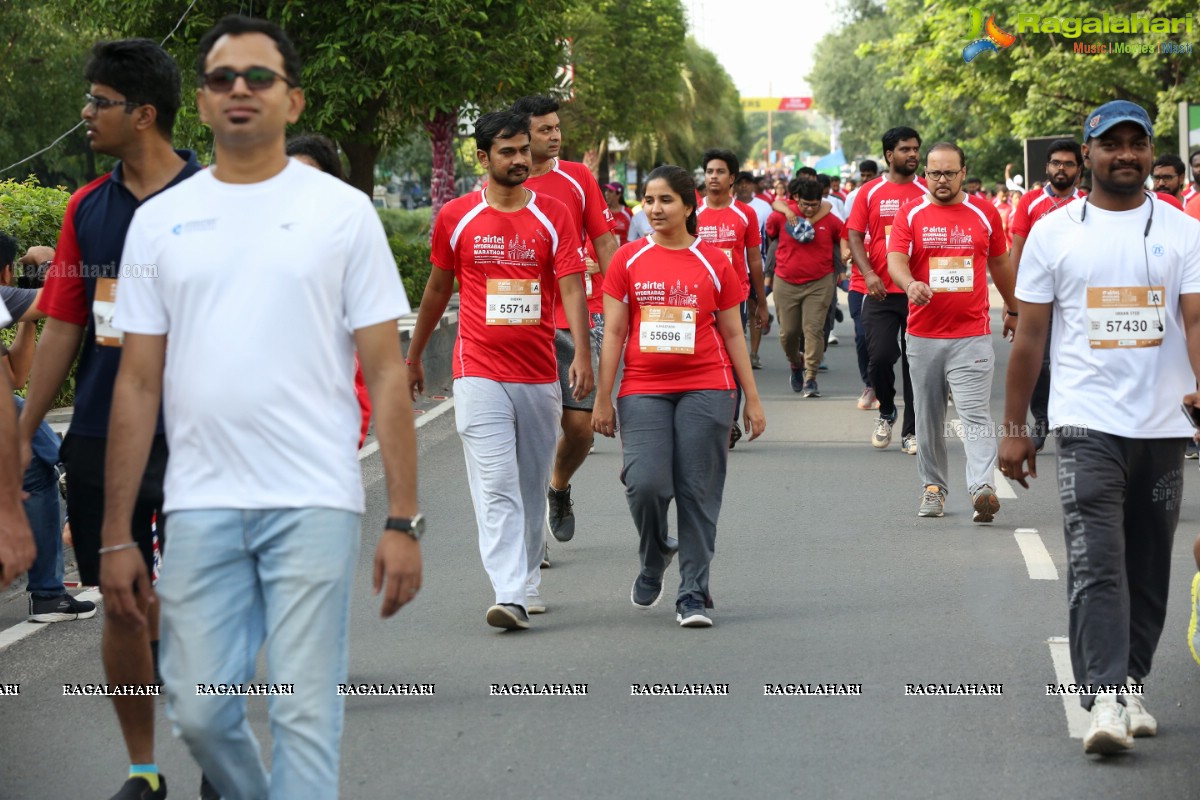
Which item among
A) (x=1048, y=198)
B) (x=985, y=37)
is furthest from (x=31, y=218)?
(x=985, y=37)

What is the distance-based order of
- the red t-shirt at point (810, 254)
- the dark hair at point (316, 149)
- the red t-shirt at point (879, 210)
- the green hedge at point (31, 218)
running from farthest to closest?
the red t-shirt at point (810, 254)
the green hedge at point (31, 218)
the red t-shirt at point (879, 210)
the dark hair at point (316, 149)

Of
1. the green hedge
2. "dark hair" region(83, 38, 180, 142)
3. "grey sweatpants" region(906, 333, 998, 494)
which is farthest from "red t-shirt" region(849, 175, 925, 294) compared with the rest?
"dark hair" region(83, 38, 180, 142)

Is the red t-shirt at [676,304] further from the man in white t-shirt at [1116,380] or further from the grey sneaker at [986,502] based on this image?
the grey sneaker at [986,502]

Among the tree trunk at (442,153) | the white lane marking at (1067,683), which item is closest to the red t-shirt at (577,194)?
the white lane marking at (1067,683)

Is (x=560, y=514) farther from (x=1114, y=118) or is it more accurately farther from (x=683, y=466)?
(x=1114, y=118)

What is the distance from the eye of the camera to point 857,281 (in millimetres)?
14180

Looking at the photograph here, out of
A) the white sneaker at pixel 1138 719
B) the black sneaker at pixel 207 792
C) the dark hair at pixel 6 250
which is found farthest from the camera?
the dark hair at pixel 6 250

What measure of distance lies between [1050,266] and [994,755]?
1.45 metres

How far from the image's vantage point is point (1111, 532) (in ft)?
16.7

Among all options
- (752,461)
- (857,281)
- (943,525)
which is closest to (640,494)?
(943,525)

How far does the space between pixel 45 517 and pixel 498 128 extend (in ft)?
7.82

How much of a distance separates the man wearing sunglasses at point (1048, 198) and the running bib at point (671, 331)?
12.0 feet

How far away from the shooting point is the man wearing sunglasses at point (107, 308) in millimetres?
4574

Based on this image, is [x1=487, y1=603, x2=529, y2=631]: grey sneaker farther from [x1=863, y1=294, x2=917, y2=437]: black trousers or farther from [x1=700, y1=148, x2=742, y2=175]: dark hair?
[x1=700, y1=148, x2=742, y2=175]: dark hair
